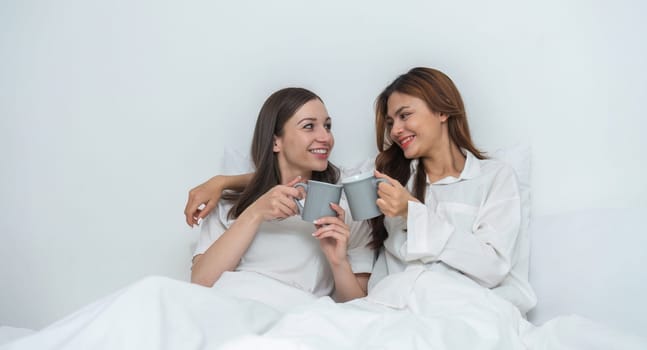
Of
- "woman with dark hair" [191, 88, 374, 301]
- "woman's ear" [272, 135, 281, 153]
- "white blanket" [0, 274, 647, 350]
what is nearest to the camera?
"white blanket" [0, 274, 647, 350]

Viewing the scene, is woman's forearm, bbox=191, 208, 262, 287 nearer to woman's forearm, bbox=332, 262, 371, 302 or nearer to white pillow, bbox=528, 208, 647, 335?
woman's forearm, bbox=332, 262, 371, 302

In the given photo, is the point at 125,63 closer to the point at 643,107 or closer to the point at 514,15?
the point at 514,15

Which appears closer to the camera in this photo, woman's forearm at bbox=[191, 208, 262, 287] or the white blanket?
the white blanket

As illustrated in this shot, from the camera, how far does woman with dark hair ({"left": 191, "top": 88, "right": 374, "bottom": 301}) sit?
4.86 feet

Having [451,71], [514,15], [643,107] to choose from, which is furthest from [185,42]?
[643,107]

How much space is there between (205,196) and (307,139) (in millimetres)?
351

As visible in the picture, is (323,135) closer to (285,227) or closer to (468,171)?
(285,227)

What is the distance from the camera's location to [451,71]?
1849 mm

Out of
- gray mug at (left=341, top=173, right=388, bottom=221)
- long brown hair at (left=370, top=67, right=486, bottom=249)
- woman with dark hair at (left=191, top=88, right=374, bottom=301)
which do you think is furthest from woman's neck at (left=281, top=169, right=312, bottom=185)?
gray mug at (left=341, top=173, right=388, bottom=221)

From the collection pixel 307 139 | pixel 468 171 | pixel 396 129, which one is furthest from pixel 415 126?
pixel 307 139

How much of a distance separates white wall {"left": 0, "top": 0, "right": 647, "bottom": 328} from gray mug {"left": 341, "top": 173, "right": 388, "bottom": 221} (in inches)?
25.2

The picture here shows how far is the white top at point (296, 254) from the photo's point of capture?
1587 millimetres

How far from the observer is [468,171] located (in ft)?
5.00

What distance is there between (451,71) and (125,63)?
122 centimetres
